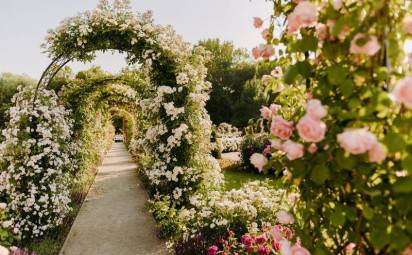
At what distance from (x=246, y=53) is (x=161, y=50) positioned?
4635cm

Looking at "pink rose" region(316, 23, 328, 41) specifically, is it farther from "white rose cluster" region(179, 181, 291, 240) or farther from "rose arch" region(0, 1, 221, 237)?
"rose arch" region(0, 1, 221, 237)

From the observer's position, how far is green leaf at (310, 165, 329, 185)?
161 centimetres

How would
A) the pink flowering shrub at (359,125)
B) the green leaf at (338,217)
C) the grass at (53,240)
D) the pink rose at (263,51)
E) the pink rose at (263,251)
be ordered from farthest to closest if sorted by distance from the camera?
the grass at (53,240) < the pink rose at (263,251) < the pink rose at (263,51) < the green leaf at (338,217) < the pink flowering shrub at (359,125)

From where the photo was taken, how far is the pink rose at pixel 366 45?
1.51 m

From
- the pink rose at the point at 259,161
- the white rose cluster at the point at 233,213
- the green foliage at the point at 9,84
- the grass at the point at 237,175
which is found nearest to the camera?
the pink rose at the point at 259,161

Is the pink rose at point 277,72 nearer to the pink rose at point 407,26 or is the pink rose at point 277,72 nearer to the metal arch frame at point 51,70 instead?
the pink rose at point 407,26

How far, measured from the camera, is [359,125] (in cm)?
157

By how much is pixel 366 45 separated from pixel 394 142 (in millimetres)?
384

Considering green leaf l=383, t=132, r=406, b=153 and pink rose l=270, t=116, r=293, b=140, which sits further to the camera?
pink rose l=270, t=116, r=293, b=140

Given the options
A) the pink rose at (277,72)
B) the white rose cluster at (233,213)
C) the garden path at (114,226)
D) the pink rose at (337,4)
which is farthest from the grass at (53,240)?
the pink rose at (337,4)

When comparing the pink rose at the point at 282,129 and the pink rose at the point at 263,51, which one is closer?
the pink rose at the point at 282,129

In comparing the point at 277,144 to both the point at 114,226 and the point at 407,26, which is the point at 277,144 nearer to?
the point at 407,26

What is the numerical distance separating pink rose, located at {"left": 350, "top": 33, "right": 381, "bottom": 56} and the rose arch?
17.7 ft

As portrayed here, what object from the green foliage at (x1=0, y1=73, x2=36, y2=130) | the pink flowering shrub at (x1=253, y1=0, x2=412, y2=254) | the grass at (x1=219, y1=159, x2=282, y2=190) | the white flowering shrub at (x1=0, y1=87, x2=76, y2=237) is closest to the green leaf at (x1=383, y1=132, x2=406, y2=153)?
the pink flowering shrub at (x1=253, y1=0, x2=412, y2=254)
